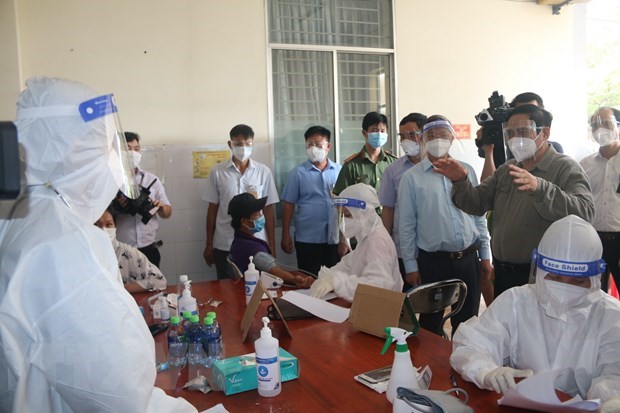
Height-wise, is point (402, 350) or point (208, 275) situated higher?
point (402, 350)

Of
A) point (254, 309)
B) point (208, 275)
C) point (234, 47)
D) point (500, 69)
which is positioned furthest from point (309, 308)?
point (500, 69)

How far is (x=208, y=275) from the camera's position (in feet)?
14.2

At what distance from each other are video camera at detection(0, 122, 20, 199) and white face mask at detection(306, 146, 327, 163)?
3425 millimetres

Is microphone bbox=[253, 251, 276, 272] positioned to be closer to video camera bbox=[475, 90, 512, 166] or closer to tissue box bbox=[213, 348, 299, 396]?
tissue box bbox=[213, 348, 299, 396]

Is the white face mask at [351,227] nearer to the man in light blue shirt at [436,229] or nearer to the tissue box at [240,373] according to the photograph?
the man in light blue shirt at [436,229]

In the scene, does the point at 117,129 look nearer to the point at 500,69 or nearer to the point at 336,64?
the point at 336,64

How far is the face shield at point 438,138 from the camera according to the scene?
281cm

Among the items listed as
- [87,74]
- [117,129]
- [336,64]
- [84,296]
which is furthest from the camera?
[336,64]

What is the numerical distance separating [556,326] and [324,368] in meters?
0.74

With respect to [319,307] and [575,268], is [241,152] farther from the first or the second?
[575,268]

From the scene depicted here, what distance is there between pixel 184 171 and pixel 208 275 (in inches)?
36.3

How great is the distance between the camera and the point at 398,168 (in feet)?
11.3

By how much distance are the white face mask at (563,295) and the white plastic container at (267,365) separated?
85cm

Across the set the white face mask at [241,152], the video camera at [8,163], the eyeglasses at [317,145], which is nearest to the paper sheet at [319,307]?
the video camera at [8,163]
